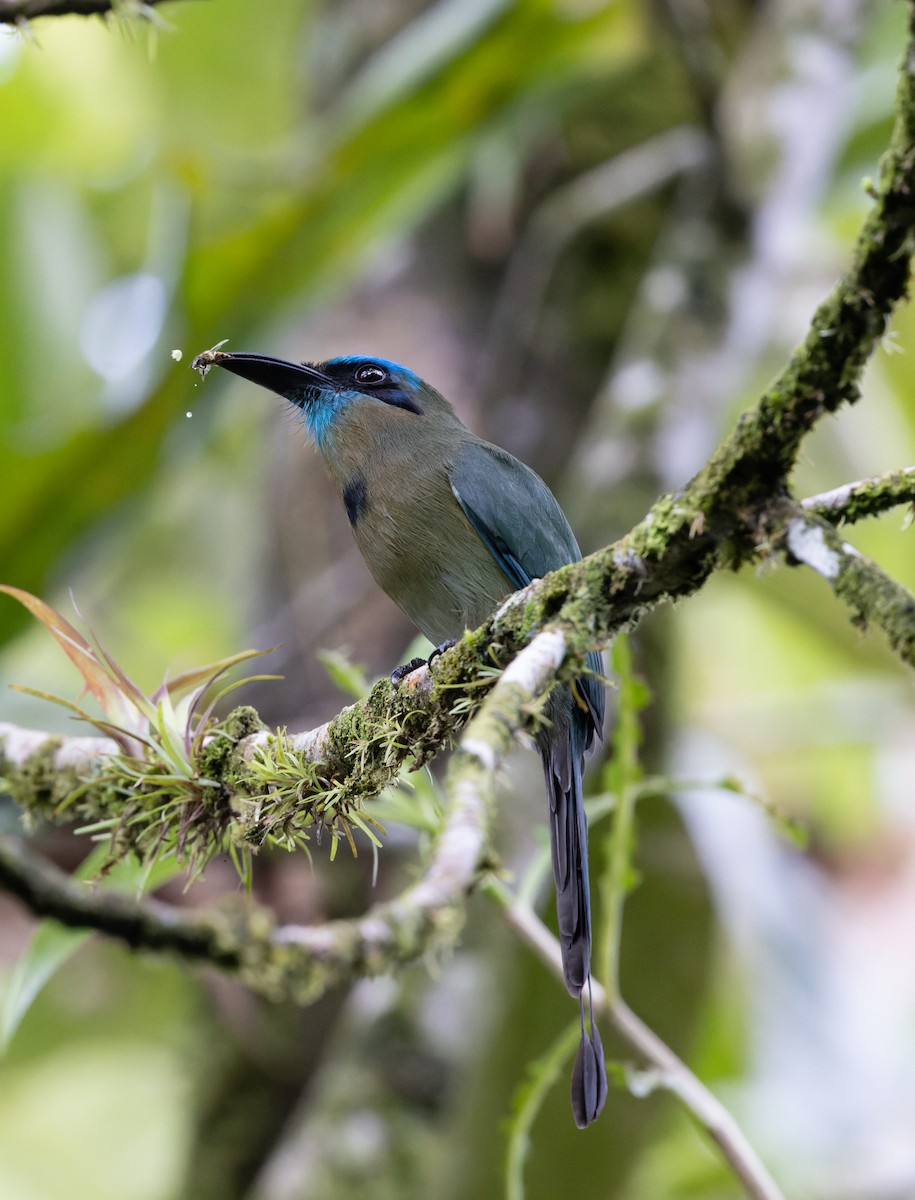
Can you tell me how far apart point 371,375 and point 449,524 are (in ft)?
2.31

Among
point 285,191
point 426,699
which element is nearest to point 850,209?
point 285,191

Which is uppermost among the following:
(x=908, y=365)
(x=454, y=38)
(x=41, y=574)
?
(x=454, y=38)

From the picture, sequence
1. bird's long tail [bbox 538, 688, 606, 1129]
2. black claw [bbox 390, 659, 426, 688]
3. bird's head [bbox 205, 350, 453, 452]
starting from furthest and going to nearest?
bird's head [bbox 205, 350, 453, 452]
black claw [bbox 390, 659, 426, 688]
bird's long tail [bbox 538, 688, 606, 1129]

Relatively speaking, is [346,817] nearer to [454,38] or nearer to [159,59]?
[454,38]

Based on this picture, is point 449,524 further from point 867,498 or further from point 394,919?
point 394,919

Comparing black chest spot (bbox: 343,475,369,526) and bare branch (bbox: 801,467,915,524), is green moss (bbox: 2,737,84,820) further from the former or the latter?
bare branch (bbox: 801,467,915,524)

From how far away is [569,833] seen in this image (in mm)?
2854

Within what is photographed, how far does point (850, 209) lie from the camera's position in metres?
5.98

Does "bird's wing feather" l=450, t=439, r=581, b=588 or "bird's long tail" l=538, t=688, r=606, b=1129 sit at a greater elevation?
"bird's wing feather" l=450, t=439, r=581, b=588

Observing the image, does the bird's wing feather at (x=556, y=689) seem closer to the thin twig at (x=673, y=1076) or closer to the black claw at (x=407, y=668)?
the thin twig at (x=673, y=1076)

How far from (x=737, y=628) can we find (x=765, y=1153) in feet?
10.2

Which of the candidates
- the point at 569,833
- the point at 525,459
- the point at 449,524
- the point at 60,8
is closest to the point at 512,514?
the point at 449,524

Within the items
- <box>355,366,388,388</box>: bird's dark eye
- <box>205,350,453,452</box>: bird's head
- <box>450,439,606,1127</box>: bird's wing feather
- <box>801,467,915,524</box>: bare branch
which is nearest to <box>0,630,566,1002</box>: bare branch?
<box>801,467,915,524</box>: bare branch

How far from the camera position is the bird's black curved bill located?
3148 millimetres
